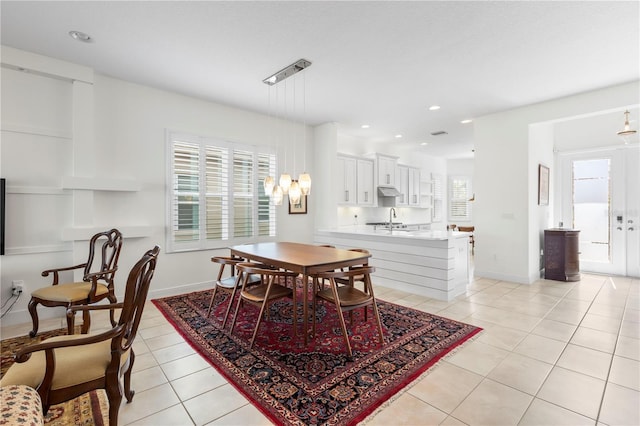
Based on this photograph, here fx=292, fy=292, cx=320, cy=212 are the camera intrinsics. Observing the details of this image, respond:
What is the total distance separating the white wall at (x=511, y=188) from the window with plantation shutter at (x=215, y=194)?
391cm

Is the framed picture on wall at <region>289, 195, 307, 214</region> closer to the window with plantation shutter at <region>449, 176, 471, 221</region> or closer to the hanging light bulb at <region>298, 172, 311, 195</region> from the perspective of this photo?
the hanging light bulb at <region>298, 172, 311, 195</region>

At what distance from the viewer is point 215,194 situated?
467cm

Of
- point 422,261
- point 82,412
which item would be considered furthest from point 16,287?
point 422,261

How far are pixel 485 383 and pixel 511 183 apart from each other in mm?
4023

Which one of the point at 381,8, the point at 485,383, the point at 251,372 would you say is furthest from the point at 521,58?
the point at 251,372

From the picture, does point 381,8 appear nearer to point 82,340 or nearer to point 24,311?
point 82,340

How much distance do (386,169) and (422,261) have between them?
11.1 ft

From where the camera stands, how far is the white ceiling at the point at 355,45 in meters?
2.51

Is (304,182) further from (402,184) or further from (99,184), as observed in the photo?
(402,184)

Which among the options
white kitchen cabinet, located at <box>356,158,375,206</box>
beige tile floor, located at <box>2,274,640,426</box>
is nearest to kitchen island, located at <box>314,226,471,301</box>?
beige tile floor, located at <box>2,274,640,426</box>

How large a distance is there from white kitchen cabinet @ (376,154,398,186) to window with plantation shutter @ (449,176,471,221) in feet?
11.7

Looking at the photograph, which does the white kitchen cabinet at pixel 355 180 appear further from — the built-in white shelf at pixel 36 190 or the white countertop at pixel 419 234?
the built-in white shelf at pixel 36 190

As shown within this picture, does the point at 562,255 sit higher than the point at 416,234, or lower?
lower

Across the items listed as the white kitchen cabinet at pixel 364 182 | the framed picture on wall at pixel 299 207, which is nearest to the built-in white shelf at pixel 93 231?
the framed picture on wall at pixel 299 207
